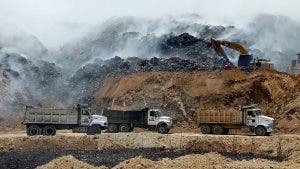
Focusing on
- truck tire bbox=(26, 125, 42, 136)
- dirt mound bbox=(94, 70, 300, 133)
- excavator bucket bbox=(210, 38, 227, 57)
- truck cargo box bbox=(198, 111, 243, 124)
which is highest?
excavator bucket bbox=(210, 38, 227, 57)

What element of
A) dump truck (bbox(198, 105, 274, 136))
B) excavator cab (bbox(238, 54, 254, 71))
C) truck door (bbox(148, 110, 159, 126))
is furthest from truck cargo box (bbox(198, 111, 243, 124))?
excavator cab (bbox(238, 54, 254, 71))

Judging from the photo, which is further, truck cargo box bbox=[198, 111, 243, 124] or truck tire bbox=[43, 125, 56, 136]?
truck tire bbox=[43, 125, 56, 136]

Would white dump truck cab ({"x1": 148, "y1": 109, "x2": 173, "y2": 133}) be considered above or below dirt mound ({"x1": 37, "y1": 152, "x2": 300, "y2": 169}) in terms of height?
above

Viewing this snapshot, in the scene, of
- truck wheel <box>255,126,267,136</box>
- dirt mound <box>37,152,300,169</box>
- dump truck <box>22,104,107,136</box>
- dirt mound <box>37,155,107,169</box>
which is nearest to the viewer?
dirt mound <box>37,152,300,169</box>

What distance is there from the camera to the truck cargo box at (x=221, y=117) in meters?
39.8

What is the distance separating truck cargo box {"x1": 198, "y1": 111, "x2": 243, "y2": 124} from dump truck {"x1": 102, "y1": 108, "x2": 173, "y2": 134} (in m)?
3.26

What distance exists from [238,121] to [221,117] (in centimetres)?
134

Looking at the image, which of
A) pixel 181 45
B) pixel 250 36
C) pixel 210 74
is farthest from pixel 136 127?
pixel 250 36

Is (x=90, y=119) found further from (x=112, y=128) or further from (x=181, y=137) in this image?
(x=181, y=137)

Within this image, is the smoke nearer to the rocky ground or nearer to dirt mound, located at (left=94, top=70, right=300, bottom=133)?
dirt mound, located at (left=94, top=70, right=300, bottom=133)

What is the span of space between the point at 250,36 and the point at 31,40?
111 ft

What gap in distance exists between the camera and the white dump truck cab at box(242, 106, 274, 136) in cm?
3928

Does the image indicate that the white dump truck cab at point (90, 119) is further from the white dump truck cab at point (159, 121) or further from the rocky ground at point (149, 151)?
the white dump truck cab at point (159, 121)

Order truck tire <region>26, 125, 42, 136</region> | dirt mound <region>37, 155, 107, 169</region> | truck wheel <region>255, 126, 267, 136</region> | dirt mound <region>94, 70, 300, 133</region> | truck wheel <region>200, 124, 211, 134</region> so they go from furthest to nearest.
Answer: dirt mound <region>94, 70, 300, 133</region> < truck tire <region>26, 125, 42, 136</region> < truck wheel <region>200, 124, 211, 134</region> < truck wheel <region>255, 126, 267, 136</region> < dirt mound <region>37, 155, 107, 169</region>
